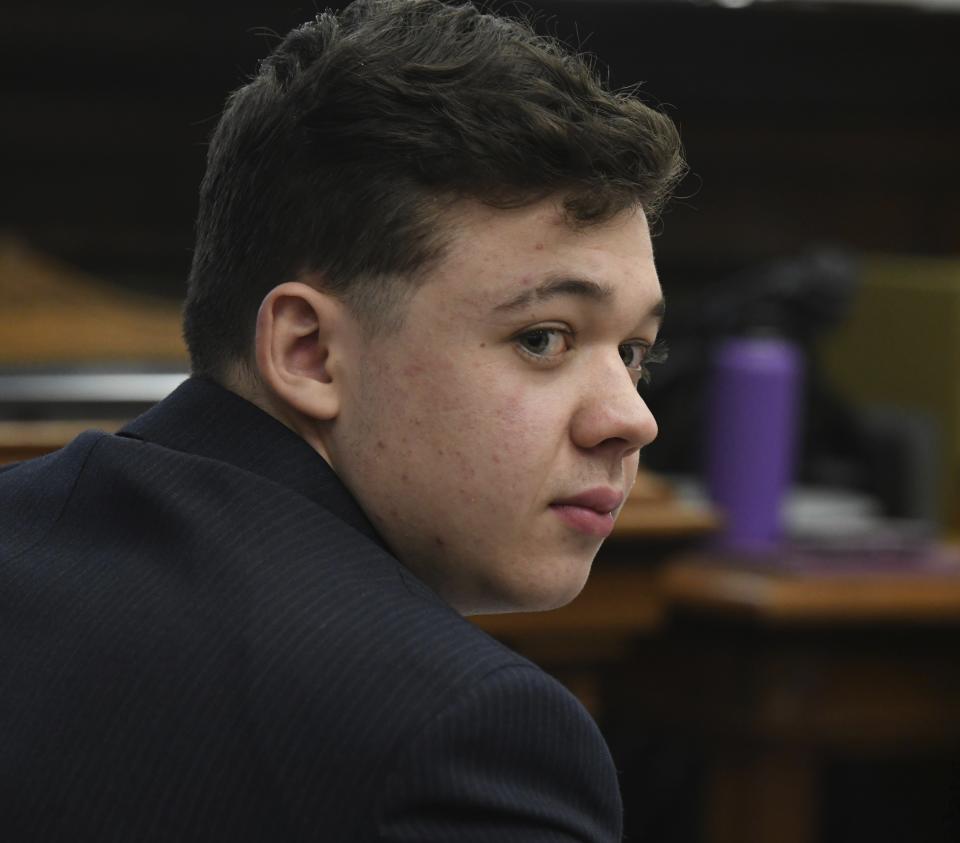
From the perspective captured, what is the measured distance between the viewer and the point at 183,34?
3230 millimetres

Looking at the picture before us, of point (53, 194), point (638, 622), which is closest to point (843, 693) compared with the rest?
point (638, 622)

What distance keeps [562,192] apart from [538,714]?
286mm

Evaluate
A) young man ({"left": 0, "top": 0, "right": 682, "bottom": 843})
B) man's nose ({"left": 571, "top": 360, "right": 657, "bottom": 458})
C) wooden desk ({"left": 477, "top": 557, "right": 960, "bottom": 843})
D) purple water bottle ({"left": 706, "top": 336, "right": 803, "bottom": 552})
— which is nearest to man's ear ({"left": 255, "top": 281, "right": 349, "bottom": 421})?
young man ({"left": 0, "top": 0, "right": 682, "bottom": 843})

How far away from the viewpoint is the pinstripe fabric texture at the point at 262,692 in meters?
0.74

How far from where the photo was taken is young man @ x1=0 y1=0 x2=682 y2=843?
2.51 feet

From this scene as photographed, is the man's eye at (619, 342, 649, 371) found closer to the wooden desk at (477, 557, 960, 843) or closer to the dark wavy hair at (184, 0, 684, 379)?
the dark wavy hair at (184, 0, 684, 379)

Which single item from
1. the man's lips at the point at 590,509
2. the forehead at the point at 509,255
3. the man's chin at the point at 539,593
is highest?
the forehead at the point at 509,255

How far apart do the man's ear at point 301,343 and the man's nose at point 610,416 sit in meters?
0.13

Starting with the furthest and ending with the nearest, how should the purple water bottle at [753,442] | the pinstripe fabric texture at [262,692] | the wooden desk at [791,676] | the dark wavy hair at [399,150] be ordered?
the purple water bottle at [753,442] → the wooden desk at [791,676] → the dark wavy hair at [399,150] → the pinstripe fabric texture at [262,692]

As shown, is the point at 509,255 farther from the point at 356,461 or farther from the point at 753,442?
the point at 753,442

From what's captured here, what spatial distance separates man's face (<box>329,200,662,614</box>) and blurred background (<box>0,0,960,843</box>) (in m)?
1.12

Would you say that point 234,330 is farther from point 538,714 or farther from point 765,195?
point 765,195

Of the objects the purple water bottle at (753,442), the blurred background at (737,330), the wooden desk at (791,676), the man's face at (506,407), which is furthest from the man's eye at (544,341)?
the purple water bottle at (753,442)

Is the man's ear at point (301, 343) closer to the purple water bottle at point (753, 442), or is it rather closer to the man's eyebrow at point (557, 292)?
the man's eyebrow at point (557, 292)
